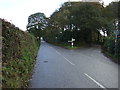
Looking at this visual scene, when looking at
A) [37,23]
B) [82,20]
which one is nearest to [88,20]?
[82,20]

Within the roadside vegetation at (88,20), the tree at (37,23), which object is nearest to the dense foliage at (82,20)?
the roadside vegetation at (88,20)

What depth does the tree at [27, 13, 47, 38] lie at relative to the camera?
258 ft

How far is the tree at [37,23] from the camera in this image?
78625 mm

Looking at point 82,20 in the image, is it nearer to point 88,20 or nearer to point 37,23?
point 88,20

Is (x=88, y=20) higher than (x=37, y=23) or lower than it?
lower

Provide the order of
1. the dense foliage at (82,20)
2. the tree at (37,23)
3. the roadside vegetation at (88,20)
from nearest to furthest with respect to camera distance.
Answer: the roadside vegetation at (88,20) < the dense foliage at (82,20) < the tree at (37,23)

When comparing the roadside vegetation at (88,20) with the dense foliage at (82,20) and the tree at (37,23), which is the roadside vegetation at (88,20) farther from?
the tree at (37,23)

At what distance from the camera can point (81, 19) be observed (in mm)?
39844

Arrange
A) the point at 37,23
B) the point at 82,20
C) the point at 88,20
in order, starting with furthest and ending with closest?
the point at 37,23
the point at 82,20
the point at 88,20

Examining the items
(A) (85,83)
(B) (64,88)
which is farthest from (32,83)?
(A) (85,83)

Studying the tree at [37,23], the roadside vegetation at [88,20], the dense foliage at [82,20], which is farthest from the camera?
the tree at [37,23]

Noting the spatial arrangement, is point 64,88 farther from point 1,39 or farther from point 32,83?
point 1,39

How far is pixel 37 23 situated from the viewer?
261 feet

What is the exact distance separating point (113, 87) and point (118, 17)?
1240 inches
